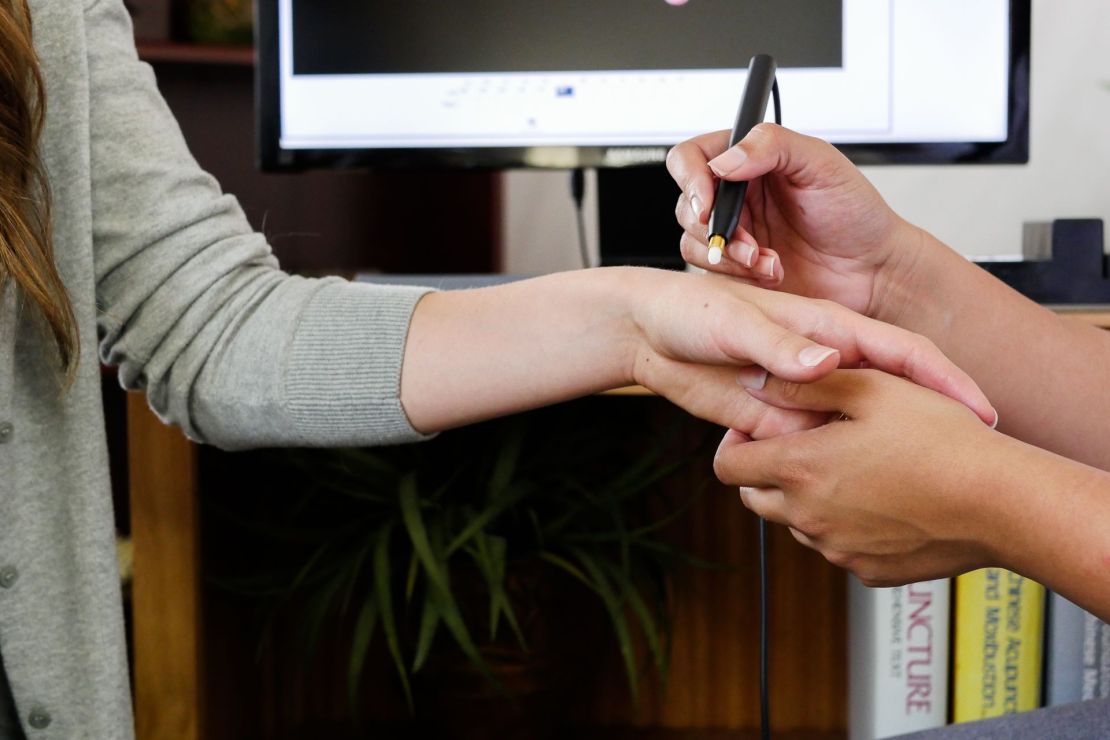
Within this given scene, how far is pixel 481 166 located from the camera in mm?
910

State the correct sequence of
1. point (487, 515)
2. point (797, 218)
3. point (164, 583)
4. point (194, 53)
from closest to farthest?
point (797, 218), point (164, 583), point (487, 515), point (194, 53)

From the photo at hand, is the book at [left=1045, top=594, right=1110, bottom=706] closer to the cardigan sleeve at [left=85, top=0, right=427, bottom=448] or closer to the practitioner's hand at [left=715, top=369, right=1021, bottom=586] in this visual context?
the practitioner's hand at [left=715, top=369, right=1021, bottom=586]

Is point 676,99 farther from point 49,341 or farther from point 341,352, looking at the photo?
point 49,341

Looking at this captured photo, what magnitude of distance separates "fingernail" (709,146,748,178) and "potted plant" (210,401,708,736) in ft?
1.35

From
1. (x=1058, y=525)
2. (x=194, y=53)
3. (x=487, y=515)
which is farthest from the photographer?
(x=194, y=53)

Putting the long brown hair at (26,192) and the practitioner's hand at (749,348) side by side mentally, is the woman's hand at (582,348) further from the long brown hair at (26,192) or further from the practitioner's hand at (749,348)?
the long brown hair at (26,192)

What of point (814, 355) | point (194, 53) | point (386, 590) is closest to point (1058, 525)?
point (814, 355)

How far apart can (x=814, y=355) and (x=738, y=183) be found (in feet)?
0.42

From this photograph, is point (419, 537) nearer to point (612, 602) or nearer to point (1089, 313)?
point (612, 602)

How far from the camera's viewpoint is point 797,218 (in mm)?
683

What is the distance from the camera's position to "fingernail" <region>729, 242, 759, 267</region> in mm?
575

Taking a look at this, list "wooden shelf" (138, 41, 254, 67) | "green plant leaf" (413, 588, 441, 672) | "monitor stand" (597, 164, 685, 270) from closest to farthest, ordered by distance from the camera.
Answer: "green plant leaf" (413, 588, 441, 672) → "monitor stand" (597, 164, 685, 270) → "wooden shelf" (138, 41, 254, 67)

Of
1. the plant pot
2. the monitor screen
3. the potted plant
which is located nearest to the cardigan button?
the potted plant

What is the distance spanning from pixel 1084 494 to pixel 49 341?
54 centimetres
